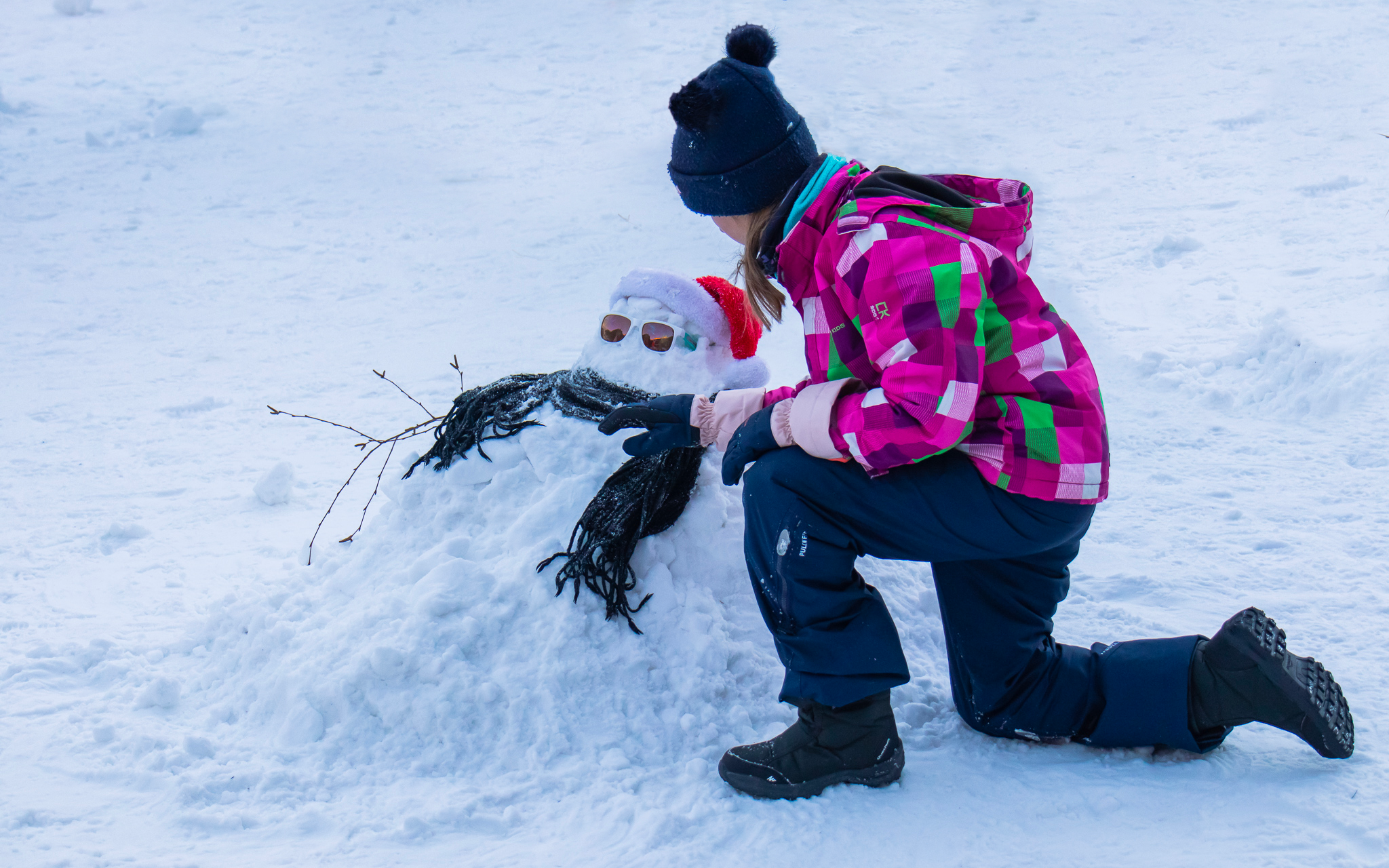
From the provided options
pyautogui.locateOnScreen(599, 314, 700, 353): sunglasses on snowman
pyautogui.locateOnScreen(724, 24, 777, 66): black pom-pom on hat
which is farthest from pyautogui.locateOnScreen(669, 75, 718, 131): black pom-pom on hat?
pyautogui.locateOnScreen(599, 314, 700, 353): sunglasses on snowman

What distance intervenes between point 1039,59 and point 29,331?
19.5 feet

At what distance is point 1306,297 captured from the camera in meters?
4.09

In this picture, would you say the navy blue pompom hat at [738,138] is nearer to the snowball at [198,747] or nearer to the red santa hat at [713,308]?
the red santa hat at [713,308]

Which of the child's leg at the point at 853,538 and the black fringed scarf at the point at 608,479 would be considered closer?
the child's leg at the point at 853,538

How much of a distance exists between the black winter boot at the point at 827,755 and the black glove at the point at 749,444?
41 centimetres

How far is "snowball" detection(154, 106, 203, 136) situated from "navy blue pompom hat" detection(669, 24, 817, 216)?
6004 mm

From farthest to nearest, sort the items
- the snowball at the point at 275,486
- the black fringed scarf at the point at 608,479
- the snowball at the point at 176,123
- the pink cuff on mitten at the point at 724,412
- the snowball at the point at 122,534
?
the snowball at the point at 176,123 → the snowball at the point at 275,486 → the snowball at the point at 122,534 → the black fringed scarf at the point at 608,479 → the pink cuff on mitten at the point at 724,412

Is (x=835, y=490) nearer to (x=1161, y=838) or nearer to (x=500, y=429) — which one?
(x=1161, y=838)

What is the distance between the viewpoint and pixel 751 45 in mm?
1891

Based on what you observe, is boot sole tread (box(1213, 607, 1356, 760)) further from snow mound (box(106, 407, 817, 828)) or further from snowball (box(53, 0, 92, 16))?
snowball (box(53, 0, 92, 16))

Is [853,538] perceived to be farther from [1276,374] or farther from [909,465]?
[1276,374]

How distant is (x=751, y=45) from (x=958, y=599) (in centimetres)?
103

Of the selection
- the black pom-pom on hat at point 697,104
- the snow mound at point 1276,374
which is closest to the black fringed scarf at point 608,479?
the black pom-pom on hat at point 697,104

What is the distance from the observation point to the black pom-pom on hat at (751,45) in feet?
6.19
